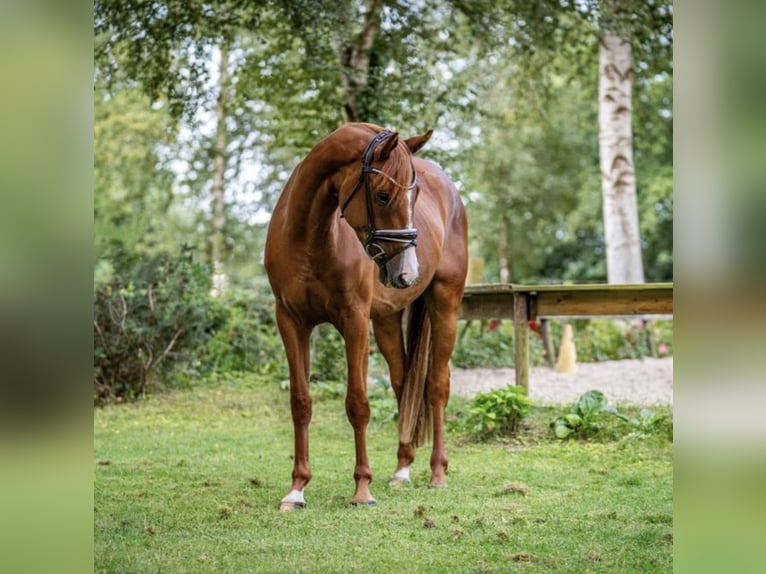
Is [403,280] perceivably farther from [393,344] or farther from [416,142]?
[393,344]

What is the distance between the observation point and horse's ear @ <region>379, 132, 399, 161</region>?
4.18 metres

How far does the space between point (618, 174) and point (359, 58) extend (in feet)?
16.0

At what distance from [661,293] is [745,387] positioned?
6343 mm

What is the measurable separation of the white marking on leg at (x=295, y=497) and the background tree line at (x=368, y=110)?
14.1 feet

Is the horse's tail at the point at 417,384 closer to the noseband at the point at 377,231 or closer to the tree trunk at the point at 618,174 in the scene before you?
the noseband at the point at 377,231

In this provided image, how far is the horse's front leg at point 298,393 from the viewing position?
15.6 feet

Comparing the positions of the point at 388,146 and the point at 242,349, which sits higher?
the point at 388,146

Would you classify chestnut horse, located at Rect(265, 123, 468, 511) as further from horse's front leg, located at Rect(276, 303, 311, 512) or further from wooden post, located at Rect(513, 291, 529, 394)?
wooden post, located at Rect(513, 291, 529, 394)

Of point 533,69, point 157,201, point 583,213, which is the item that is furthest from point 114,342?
point 583,213

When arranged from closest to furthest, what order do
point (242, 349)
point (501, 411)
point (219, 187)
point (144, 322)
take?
point (501, 411), point (144, 322), point (242, 349), point (219, 187)

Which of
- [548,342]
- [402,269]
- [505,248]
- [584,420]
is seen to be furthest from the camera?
[505,248]

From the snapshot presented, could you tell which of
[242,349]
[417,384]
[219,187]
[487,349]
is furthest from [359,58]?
[219,187]

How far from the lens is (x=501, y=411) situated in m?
6.93

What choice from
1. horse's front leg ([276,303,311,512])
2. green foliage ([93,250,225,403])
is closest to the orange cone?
green foliage ([93,250,225,403])
